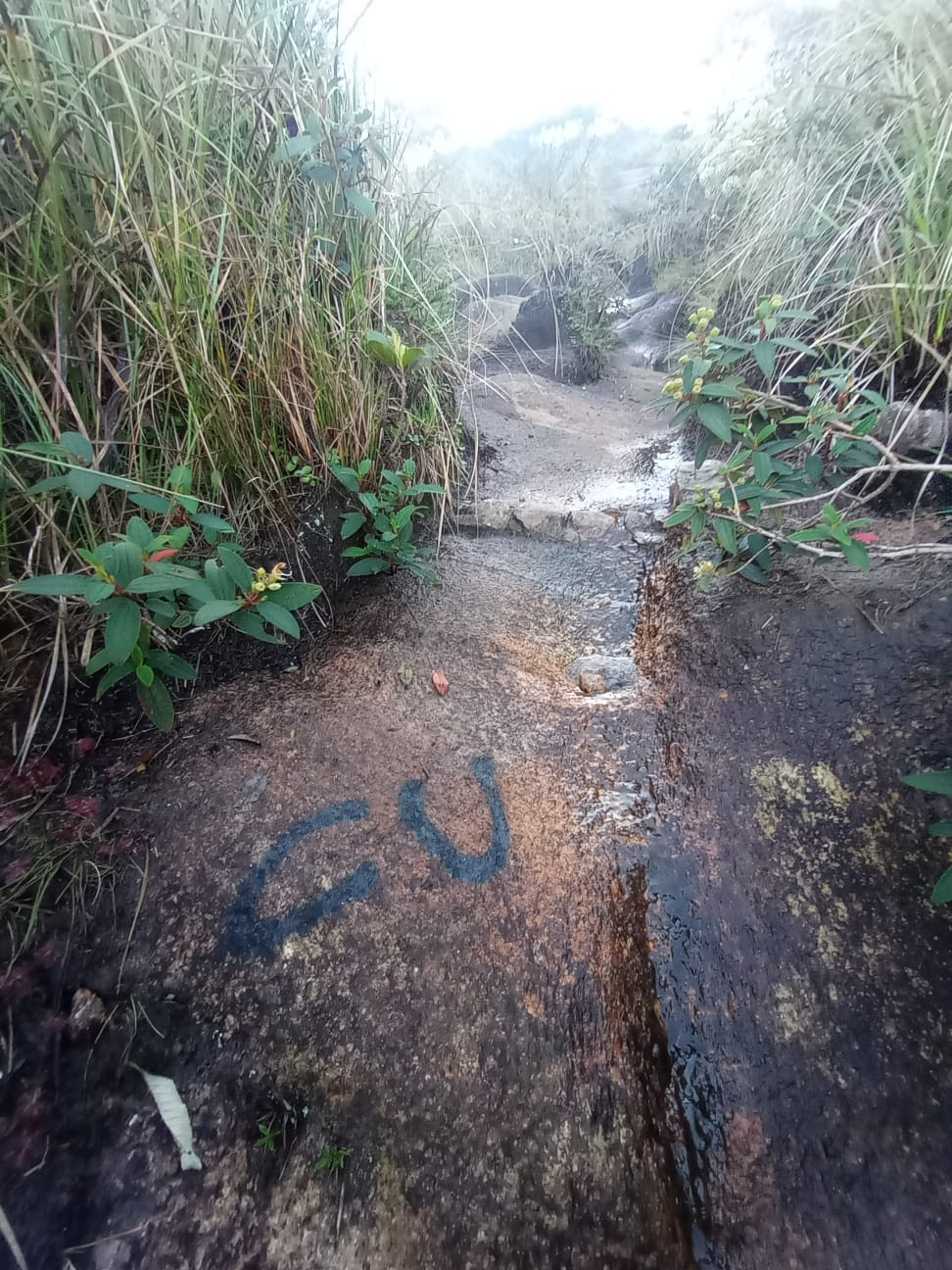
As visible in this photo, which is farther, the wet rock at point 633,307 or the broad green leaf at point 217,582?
the wet rock at point 633,307

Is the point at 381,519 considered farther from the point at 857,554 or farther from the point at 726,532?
the point at 857,554

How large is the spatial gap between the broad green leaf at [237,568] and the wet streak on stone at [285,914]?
476 millimetres

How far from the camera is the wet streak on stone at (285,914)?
0.98 m

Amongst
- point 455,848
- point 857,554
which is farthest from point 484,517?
point 455,848

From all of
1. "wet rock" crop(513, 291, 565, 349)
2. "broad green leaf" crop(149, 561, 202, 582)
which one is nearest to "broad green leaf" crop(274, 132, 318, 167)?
"broad green leaf" crop(149, 561, 202, 582)

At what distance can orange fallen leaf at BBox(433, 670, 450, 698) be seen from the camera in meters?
1.46

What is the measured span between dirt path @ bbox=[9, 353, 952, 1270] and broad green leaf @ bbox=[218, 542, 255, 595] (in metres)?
0.40

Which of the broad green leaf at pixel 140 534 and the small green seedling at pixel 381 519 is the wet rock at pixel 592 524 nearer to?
the small green seedling at pixel 381 519

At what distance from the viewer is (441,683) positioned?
1479 millimetres

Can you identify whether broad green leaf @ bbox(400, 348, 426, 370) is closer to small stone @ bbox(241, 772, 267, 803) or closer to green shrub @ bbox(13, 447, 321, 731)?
green shrub @ bbox(13, 447, 321, 731)

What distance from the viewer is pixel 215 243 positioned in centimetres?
137

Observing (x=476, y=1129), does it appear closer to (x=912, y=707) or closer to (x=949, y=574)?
(x=912, y=707)

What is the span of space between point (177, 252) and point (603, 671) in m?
1.39

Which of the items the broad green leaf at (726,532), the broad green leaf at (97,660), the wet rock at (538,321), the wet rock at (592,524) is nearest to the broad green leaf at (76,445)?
the broad green leaf at (97,660)
